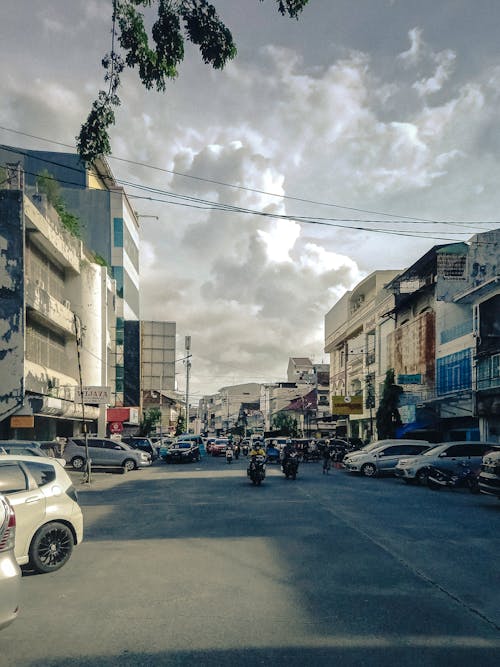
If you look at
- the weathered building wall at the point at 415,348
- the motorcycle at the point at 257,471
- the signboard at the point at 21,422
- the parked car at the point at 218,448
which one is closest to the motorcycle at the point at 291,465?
the motorcycle at the point at 257,471

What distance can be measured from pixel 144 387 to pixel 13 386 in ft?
141

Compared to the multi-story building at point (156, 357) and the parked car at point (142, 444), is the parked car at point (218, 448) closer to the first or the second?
the multi-story building at point (156, 357)

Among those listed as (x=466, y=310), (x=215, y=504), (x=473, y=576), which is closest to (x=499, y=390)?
(x=466, y=310)

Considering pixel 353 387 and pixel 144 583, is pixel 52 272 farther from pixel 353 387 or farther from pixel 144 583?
pixel 353 387

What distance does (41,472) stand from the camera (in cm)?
949

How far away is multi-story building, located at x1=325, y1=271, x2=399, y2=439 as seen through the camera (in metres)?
64.5

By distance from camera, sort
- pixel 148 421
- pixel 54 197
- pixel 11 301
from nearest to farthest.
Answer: pixel 11 301 → pixel 54 197 → pixel 148 421

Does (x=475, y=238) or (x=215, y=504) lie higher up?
(x=475, y=238)

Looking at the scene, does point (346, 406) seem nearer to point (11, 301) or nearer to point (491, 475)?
point (11, 301)

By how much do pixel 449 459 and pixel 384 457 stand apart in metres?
6.97

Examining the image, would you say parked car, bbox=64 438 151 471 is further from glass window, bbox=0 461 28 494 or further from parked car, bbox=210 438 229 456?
parked car, bbox=210 438 229 456

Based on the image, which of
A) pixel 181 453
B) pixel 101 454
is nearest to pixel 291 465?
pixel 101 454

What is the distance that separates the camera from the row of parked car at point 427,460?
17719 millimetres

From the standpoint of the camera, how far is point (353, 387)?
79.4 metres
